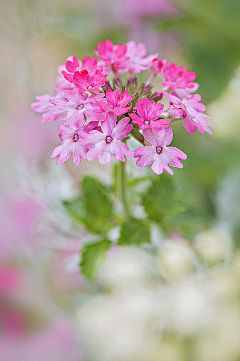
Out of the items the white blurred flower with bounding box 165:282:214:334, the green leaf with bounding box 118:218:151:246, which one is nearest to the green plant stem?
the green leaf with bounding box 118:218:151:246

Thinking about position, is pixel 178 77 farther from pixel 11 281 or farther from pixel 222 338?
pixel 11 281

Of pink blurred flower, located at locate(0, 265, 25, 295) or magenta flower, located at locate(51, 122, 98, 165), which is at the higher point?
pink blurred flower, located at locate(0, 265, 25, 295)

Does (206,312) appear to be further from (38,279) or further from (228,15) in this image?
(228,15)

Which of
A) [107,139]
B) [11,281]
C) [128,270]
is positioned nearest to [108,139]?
[107,139]

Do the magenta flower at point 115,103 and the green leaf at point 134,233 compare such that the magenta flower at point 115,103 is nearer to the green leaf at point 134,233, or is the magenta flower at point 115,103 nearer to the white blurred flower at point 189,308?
the green leaf at point 134,233

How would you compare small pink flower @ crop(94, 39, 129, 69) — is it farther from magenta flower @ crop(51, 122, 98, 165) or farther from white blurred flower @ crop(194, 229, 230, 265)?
white blurred flower @ crop(194, 229, 230, 265)

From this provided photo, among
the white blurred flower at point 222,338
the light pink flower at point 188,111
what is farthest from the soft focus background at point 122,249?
the light pink flower at point 188,111
